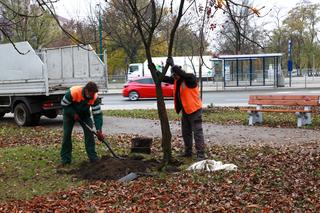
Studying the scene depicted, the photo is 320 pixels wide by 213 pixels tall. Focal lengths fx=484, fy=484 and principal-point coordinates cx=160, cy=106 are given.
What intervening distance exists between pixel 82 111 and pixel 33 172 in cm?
131

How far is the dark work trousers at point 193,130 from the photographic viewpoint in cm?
844

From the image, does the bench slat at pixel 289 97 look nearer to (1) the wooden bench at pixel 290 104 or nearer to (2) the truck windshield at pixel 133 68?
(1) the wooden bench at pixel 290 104

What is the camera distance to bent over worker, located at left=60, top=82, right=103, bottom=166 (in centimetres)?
807

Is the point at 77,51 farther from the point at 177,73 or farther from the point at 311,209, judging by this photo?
the point at 311,209

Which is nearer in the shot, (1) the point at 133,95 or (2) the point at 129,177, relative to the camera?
(2) the point at 129,177

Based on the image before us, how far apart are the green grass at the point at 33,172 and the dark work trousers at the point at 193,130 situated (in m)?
1.82

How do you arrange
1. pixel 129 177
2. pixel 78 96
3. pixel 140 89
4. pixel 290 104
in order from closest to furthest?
pixel 129 177 → pixel 78 96 → pixel 290 104 → pixel 140 89

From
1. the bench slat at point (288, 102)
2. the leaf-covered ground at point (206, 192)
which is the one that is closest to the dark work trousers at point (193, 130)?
the leaf-covered ground at point (206, 192)

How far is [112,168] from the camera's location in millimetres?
7648

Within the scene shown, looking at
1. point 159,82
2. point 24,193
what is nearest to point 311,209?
point 159,82

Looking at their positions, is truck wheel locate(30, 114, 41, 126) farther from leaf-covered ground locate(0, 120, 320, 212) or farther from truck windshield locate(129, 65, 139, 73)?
truck windshield locate(129, 65, 139, 73)

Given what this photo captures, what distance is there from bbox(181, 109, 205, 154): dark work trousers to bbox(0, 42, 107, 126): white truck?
285 inches

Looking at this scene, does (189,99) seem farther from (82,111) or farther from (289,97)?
(289,97)

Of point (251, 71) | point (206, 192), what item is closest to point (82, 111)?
point (206, 192)
